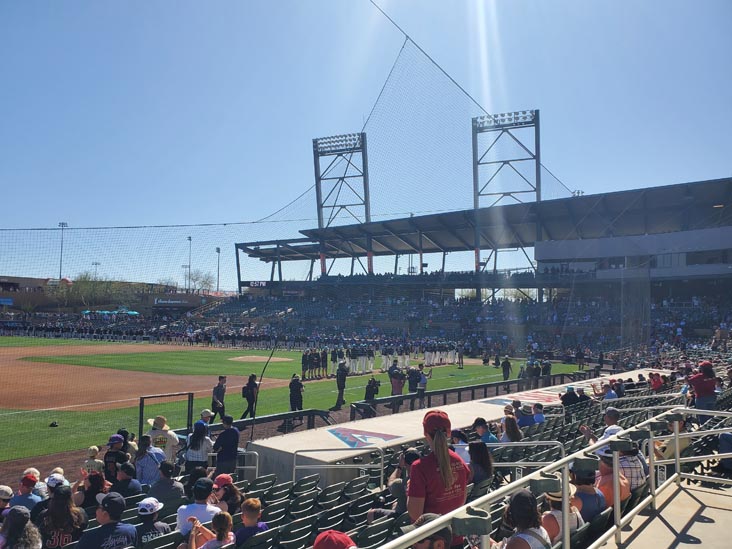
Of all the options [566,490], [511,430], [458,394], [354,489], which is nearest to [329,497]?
[354,489]

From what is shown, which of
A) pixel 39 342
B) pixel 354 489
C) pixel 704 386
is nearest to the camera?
pixel 354 489

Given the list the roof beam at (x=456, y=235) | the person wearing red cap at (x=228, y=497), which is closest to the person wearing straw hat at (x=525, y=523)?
the person wearing red cap at (x=228, y=497)

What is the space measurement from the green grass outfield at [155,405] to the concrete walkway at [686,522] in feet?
40.7

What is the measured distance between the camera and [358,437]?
10.6 m

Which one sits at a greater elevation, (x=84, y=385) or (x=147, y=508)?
(x=147, y=508)

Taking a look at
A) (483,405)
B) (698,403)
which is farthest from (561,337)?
(698,403)

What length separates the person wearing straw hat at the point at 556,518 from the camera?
4.00m

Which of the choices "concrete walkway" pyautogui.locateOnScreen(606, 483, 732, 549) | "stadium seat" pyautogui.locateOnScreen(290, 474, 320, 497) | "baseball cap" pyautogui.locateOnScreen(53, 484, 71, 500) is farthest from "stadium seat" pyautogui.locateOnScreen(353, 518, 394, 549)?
"baseball cap" pyautogui.locateOnScreen(53, 484, 71, 500)

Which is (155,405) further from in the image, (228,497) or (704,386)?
(704,386)

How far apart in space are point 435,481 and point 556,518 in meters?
1.10

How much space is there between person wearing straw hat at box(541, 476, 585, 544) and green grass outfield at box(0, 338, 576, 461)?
40.5 feet

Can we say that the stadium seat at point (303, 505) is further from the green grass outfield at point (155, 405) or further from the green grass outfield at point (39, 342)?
the green grass outfield at point (39, 342)

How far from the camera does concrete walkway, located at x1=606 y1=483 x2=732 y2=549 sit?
198 inches

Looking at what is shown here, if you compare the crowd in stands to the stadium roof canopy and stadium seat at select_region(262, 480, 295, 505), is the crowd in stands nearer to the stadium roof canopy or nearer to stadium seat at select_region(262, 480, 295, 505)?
stadium seat at select_region(262, 480, 295, 505)
